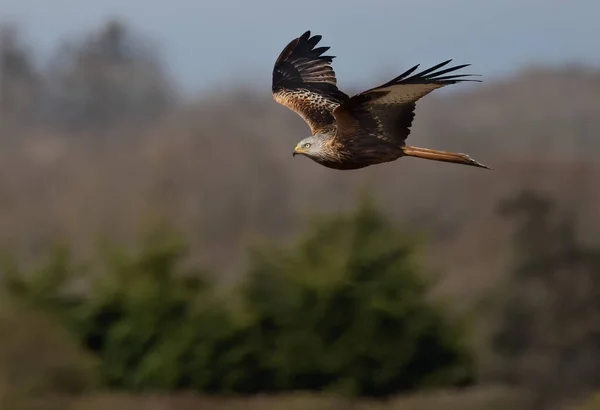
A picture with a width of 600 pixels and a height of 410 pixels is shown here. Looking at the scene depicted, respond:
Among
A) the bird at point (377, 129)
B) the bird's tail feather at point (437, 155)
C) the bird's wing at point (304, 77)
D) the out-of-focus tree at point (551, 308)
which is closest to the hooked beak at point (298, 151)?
the bird at point (377, 129)

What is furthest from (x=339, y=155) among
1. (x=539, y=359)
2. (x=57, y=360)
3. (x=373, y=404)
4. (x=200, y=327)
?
(x=539, y=359)

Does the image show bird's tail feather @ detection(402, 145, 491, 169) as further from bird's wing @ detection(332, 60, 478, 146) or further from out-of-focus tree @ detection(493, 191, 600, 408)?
out-of-focus tree @ detection(493, 191, 600, 408)

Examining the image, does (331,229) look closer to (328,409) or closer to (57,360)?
(328,409)

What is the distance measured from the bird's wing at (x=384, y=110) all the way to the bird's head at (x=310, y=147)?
62 millimetres

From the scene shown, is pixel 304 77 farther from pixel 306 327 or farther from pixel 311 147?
pixel 306 327

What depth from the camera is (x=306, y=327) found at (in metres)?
11.8

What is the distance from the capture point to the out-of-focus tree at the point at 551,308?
1294 cm

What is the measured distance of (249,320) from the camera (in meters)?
11.9

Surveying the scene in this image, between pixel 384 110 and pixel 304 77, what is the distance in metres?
1.28

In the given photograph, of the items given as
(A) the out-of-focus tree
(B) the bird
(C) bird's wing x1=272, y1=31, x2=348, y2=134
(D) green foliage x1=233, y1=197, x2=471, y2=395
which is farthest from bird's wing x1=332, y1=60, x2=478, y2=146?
(A) the out-of-focus tree

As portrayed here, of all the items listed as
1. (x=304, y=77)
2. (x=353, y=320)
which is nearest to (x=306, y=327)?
(x=353, y=320)

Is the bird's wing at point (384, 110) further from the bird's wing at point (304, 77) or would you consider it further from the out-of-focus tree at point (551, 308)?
the out-of-focus tree at point (551, 308)

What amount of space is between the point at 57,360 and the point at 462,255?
20.3ft

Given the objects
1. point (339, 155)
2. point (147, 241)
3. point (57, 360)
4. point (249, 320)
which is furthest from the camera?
point (147, 241)
